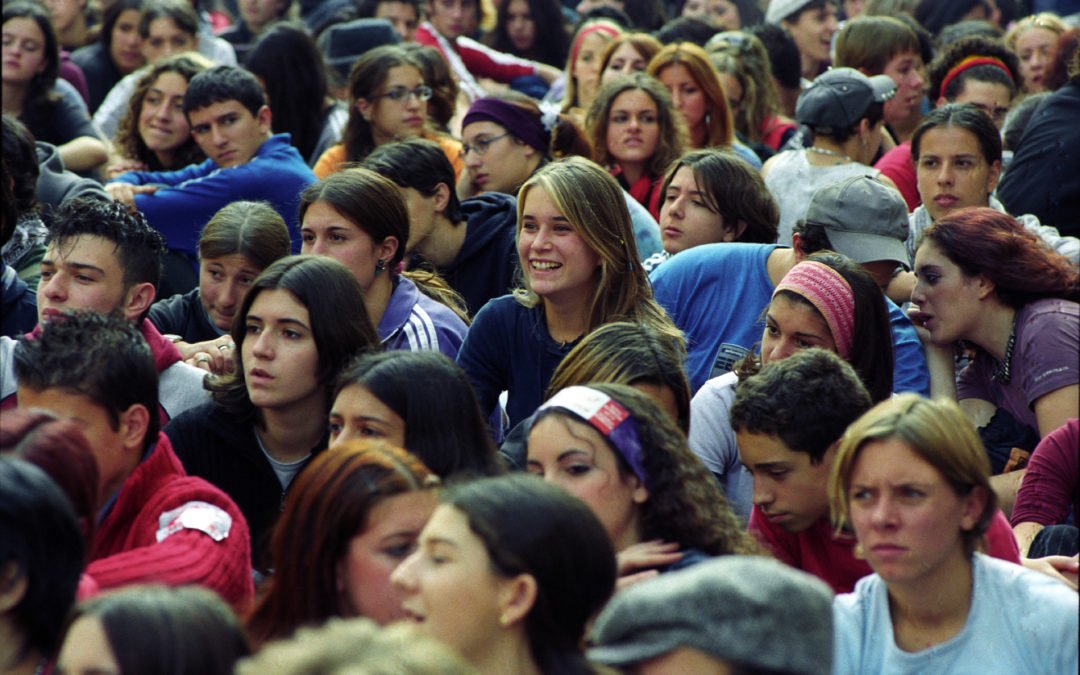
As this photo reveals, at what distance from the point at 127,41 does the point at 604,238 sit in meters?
4.87

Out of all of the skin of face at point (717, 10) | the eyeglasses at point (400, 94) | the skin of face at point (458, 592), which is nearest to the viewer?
the skin of face at point (458, 592)

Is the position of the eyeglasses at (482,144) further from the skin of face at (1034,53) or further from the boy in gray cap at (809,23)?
the boy in gray cap at (809,23)

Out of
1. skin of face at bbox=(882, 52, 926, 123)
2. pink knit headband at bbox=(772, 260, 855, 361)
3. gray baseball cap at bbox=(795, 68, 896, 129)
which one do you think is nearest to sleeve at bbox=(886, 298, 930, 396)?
pink knit headband at bbox=(772, 260, 855, 361)

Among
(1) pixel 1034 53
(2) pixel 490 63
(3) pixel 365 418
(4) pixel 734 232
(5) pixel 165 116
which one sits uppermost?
(1) pixel 1034 53

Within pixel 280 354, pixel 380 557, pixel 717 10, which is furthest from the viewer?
pixel 717 10

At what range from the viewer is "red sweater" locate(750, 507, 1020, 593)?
11.2 ft

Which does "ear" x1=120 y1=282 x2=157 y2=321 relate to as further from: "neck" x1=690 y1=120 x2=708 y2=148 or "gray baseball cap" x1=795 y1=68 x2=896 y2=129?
"neck" x1=690 y1=120 x2=708 y2=148

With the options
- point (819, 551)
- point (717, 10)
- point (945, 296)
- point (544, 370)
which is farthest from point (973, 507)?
point (717, 10)

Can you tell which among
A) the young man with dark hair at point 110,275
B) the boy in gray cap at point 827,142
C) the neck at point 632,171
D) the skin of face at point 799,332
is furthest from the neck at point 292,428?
the neck at point 632,171

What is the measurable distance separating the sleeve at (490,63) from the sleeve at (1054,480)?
18.6 feet

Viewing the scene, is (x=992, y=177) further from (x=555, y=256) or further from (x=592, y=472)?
(x=592, y=472)

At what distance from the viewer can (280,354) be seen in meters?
3.93

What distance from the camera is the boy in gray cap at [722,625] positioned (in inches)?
80.0

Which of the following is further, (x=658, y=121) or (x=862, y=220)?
(x=658, y=121)
